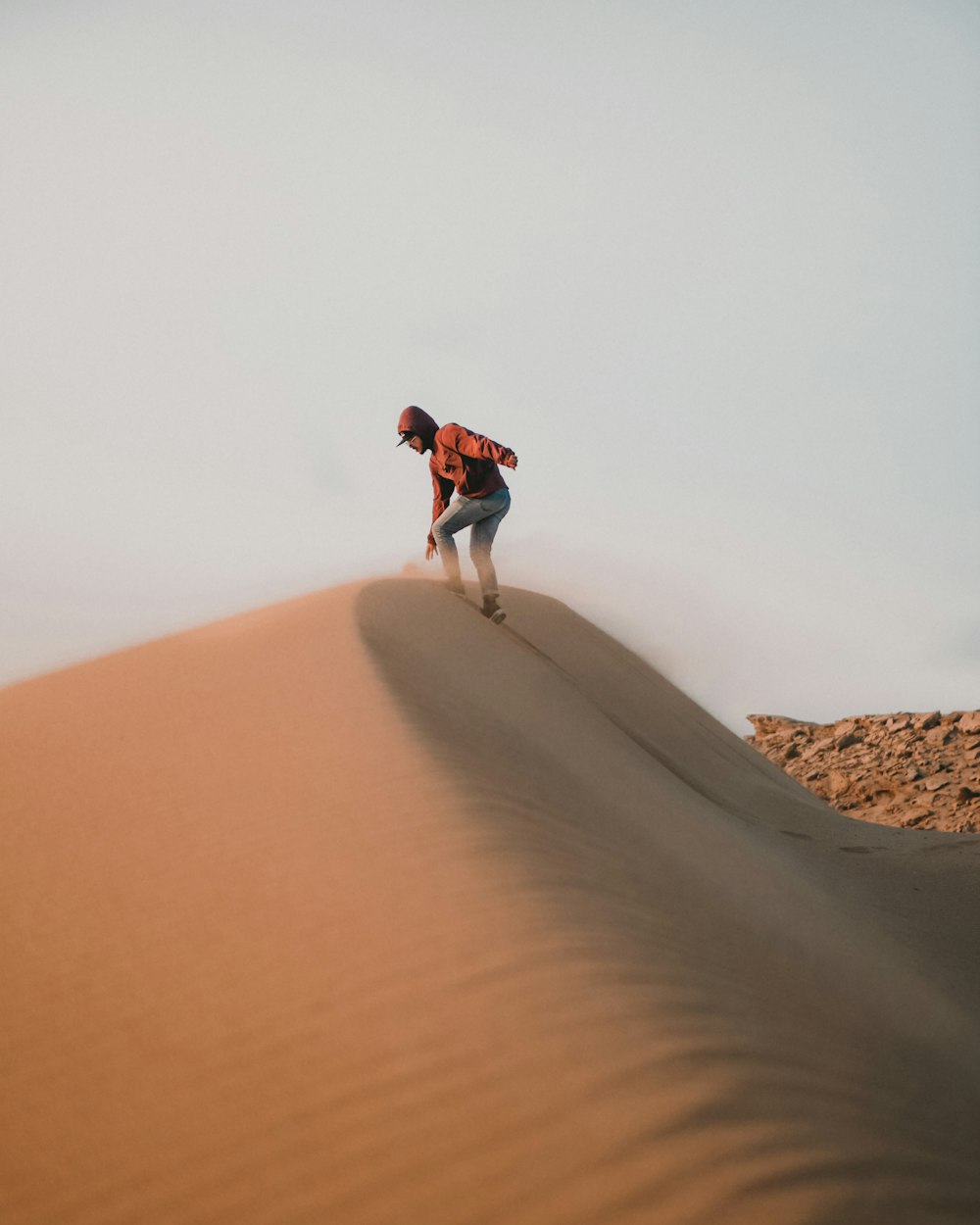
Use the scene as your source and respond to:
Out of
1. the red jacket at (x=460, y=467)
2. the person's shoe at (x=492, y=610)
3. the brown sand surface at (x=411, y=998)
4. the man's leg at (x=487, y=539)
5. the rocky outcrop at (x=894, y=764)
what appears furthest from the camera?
the rocky outcrop at (x=894, y=764)

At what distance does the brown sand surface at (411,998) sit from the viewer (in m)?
2.14

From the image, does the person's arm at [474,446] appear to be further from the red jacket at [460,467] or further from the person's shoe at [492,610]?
the person's shoe at [492,610]

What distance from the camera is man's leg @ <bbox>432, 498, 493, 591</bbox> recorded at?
841cm

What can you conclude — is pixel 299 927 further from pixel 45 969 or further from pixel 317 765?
pixel 317 765

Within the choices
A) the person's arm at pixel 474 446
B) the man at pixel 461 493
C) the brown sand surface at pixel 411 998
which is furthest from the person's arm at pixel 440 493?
the brown sand surface at pixel 411 998

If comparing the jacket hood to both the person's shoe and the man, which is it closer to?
the man

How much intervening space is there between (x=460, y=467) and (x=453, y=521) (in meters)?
0.51

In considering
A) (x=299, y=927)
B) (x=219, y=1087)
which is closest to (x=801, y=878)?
(x=299, y=927)

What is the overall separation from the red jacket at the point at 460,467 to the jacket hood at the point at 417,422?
0.10 m

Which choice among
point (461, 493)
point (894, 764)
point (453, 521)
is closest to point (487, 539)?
point (453, 521)

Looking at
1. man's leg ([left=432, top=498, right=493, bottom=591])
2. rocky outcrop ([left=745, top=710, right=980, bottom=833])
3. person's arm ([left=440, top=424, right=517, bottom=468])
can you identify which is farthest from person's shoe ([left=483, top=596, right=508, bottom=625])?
rocky outcrop ([left=745, top=710, right=980, bottom=833])

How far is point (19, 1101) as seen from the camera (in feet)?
8.00

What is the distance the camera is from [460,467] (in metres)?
8.35

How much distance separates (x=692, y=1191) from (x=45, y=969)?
2.03m
